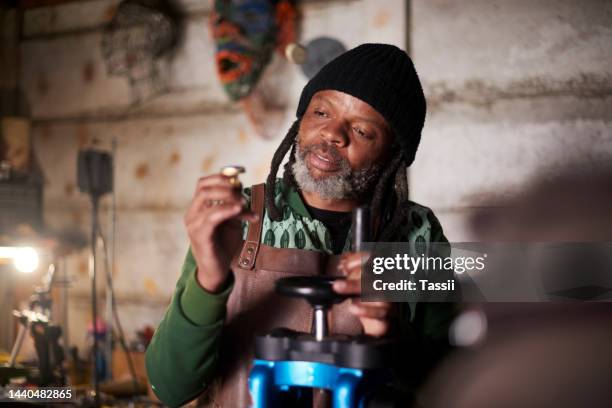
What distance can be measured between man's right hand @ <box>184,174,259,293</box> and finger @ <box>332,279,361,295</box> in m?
0.26

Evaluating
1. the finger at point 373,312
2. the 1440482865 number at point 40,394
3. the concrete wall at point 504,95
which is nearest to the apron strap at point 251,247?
the finger at point 373,312

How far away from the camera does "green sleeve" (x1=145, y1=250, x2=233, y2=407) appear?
1614 mm

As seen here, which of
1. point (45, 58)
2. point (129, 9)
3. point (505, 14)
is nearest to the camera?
point (505, 14)

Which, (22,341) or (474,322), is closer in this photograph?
(474,322)

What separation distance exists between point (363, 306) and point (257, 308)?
59 centimetres

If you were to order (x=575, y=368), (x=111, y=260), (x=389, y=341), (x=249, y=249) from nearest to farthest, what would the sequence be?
(x=389, y=341), (x=249, y=249), (x=575, y=368), (x=111, y=260)

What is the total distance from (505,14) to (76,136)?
339 centimetres

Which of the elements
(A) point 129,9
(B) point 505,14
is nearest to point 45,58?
(A) point 129,9

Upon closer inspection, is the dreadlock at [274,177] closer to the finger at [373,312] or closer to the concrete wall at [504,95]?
the finger at [373,312]

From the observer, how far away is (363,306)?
141 cm

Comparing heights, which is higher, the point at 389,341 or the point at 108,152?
the point at 108,152

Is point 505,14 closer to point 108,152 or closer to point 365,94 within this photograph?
point 365,94

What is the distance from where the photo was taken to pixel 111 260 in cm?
492

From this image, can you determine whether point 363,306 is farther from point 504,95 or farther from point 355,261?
point 504,95
